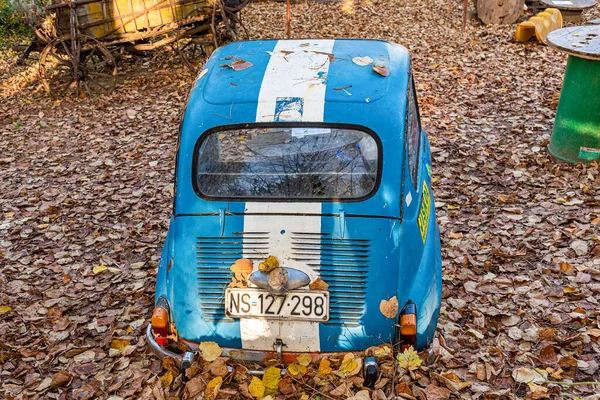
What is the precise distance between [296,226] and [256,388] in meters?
0.89

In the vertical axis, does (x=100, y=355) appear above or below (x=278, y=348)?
below

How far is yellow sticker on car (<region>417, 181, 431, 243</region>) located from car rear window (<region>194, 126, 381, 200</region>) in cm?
49

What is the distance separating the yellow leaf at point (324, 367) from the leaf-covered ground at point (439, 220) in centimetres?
3

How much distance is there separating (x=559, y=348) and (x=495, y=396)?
28.1 inches

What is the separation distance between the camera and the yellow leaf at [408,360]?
10.2 feet

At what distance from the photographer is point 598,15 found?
492 inches

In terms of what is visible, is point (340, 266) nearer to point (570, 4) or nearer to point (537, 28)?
point (537, 28)

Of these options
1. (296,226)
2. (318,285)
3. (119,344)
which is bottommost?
(119,344)

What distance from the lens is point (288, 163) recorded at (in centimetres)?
347

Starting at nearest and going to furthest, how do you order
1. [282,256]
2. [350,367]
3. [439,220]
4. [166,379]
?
[350,367], [282,256], [166,379], [439,220]

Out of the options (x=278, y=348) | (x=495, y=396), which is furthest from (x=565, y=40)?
(x=278, y=348)

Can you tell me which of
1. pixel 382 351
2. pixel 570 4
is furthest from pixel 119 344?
pixel 570 4

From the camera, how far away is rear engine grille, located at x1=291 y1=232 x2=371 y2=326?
3174 millimetres

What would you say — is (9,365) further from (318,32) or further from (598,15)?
(598,15)
